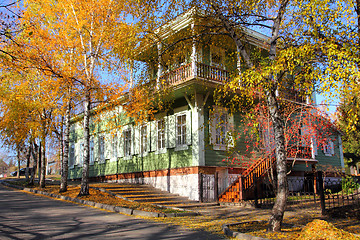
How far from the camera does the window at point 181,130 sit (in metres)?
17.1

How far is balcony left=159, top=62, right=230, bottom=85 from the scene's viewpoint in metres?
15.1

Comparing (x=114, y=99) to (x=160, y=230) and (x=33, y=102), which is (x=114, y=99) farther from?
(x=160, y=230)

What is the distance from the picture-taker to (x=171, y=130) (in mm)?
17828

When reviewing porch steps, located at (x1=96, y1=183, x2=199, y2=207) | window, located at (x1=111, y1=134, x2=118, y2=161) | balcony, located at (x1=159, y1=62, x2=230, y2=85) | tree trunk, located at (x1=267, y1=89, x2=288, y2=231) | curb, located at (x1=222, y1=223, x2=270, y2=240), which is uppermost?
balcony, located at (x1=159, y1=62, x2=230, y2=85)

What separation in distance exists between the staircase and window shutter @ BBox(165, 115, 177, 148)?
13.2 ft

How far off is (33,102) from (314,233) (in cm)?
1612

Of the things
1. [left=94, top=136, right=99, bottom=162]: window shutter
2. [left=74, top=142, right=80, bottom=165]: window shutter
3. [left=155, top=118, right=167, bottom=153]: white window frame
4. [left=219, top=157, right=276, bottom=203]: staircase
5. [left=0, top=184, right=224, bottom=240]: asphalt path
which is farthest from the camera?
[left=74, top=142, right=80, bottom=165]: window shutter

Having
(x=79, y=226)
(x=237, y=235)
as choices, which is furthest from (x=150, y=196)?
(x=237, y=235)

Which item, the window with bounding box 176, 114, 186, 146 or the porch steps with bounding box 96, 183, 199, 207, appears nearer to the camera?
the porch steps with bounding box 96, 183, 199, 207

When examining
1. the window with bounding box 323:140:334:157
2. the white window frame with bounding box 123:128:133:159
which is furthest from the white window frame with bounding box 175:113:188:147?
the window with bounding box 323:140:334:157

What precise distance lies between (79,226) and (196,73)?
30.2ft

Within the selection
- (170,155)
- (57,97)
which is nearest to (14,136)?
(57,97)

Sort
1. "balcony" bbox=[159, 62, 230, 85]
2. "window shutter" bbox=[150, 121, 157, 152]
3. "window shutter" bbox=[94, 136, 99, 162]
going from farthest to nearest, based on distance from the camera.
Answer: "window shutter" bbox=[94, 136, 99, 162] < "window shutter" bbox=[150, 121, 157, 152] < "balcony" bbox=[159, 62, 230, 85]

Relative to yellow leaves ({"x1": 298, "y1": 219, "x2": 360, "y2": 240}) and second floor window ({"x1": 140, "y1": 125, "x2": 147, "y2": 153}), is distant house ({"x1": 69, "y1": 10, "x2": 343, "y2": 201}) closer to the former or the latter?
second floor window ({"x1": 140, "y1": 125, "x2": 147, "y2": 153})
